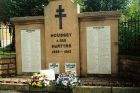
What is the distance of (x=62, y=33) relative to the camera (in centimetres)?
1079

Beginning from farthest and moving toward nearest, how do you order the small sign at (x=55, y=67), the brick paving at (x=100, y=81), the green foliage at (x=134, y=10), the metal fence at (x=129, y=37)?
1. the green foliage at (x=134, y=10)
2. the small sign at (x=55, y=67)
3. the metal fence at (x=129, y=37)
4. the brick paving at (x=100, y=81)

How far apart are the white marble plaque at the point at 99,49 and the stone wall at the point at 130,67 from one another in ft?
1.34

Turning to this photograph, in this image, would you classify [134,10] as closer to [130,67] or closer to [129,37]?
[129,37]

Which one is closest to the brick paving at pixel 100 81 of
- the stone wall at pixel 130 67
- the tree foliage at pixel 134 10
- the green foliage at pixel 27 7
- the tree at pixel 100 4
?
the stone wall at pixel 130 67

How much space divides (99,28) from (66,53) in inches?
53.4

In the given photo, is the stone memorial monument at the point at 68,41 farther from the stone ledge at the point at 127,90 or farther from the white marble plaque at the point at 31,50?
the stone ledge at the point at 127,90

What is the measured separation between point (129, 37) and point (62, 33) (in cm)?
230

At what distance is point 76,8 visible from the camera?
10.7 metres

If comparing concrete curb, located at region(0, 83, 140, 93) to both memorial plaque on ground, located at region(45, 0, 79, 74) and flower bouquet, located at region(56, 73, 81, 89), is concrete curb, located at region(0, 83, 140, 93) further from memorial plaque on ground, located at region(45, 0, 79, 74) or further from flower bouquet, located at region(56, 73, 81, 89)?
memorial plaque on ground, located at region(45, 0, 79, 74)

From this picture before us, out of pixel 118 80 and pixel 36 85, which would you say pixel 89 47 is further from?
pixel 36 85

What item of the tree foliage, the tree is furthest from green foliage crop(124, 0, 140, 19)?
the tree

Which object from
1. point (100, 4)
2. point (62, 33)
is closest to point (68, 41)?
point (62, 33)

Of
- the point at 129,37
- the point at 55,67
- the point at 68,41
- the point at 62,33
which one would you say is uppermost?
the point at 62,33

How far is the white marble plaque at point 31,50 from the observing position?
11.1 metres
